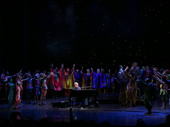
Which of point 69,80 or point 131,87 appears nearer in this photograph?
point 131,87

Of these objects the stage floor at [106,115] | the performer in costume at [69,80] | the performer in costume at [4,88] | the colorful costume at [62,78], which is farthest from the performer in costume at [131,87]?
the performer in costume at [4,88]

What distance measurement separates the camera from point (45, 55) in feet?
51.8

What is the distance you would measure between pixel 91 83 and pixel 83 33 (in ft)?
15.8

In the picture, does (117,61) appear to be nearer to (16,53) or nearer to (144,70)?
(144,70)

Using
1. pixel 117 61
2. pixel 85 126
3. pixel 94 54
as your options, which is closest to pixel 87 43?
pixel 94 54

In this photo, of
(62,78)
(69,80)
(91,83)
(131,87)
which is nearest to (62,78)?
(62,78)

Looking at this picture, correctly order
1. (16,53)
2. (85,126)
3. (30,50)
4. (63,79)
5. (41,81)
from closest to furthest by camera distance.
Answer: (85,126) < (41,81) < (63,79) < (16,53) < (30,50)

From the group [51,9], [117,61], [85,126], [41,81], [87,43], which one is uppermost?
[51,9]

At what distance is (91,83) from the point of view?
44.7 feet

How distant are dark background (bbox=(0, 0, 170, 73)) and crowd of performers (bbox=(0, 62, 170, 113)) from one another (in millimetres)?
2470

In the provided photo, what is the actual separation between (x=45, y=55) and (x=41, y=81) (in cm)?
598

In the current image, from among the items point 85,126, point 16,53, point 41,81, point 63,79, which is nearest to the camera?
point 85,126

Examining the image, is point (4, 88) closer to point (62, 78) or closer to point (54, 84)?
point (54, 84)

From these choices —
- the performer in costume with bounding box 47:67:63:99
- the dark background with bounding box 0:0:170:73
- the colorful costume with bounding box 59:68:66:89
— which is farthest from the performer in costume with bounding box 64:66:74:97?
the dark background with bounding box 0:0:170:73
